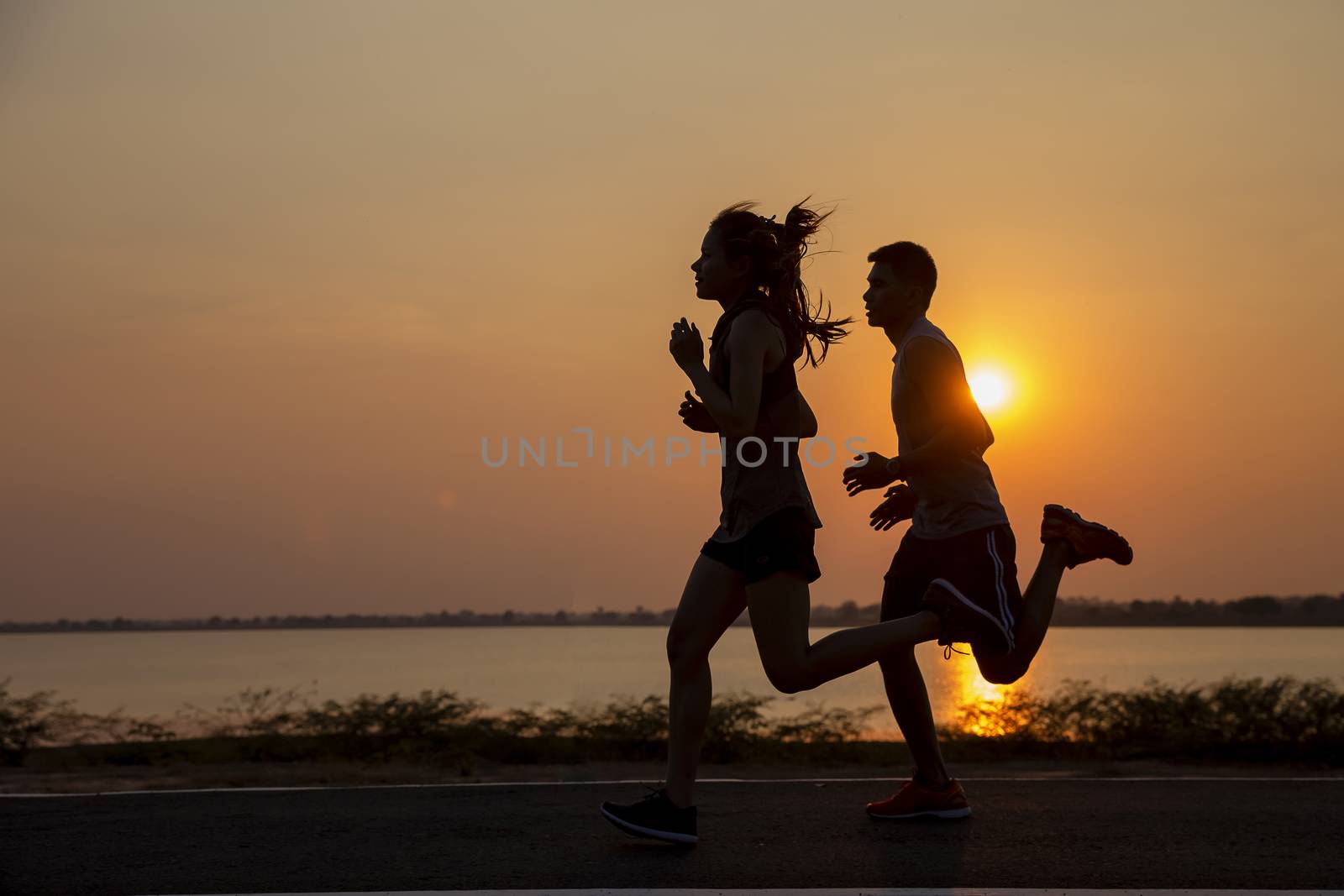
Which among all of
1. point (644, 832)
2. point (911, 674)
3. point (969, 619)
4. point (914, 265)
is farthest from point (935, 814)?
point (914, 265)

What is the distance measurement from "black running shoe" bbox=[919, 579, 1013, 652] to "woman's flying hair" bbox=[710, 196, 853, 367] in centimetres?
109

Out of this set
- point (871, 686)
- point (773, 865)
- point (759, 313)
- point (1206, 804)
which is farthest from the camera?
point (871, 686)

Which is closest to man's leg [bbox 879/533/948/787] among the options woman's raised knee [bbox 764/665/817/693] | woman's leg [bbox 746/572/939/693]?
woman's leg [bbox 746/572/939/693]

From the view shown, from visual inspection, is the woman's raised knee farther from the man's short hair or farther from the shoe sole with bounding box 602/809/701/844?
the man's short hair

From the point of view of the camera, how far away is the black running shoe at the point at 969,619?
5.14 meters

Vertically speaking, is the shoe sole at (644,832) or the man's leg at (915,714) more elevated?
the man's leg at (915,714)

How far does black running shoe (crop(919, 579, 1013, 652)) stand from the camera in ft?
16.9

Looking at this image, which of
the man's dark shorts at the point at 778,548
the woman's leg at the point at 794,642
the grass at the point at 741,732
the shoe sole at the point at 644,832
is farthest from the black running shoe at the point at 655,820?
the grass at the point at 741,732

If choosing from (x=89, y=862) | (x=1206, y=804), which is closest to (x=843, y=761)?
(x=1206, y=804)

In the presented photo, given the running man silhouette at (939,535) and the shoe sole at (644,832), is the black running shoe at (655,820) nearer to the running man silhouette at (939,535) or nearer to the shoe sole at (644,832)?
the shoe sole at (644,832)

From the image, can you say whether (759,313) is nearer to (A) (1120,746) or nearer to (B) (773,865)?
(B) (773,865)

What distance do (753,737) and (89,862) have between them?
6400 millimetres

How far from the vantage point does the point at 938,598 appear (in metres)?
5.19

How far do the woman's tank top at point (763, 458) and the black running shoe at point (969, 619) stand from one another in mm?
585
